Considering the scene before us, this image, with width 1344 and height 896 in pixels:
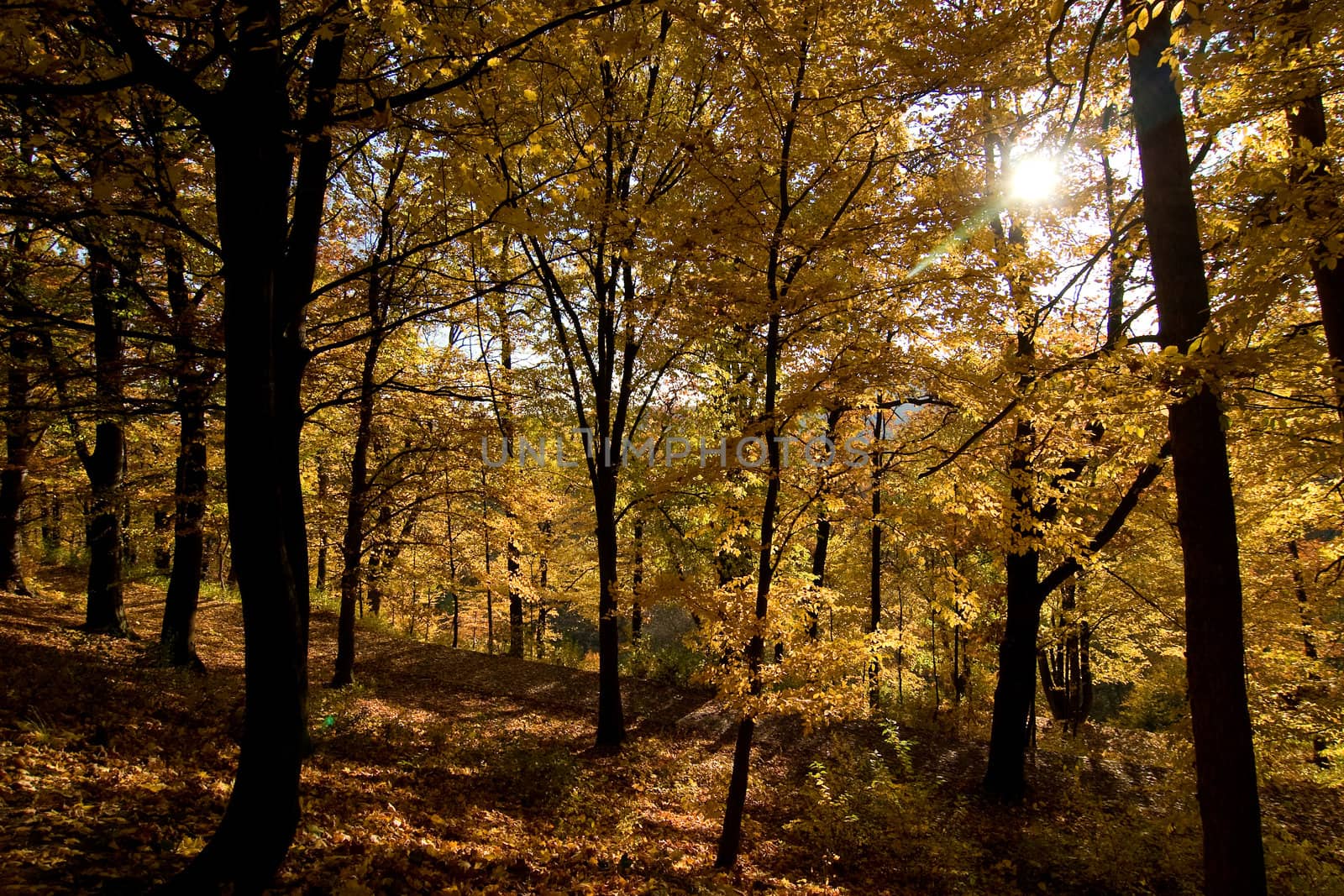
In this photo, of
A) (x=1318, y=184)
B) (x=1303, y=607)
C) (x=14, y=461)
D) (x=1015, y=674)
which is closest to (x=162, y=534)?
(x=14, y=461)

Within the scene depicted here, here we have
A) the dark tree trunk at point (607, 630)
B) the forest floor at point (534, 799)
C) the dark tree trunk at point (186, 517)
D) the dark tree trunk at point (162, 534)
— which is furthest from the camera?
the dark tree trunk at point (607, 630)

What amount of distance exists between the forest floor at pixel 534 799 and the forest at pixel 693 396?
8cm

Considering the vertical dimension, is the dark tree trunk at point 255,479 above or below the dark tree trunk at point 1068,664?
above

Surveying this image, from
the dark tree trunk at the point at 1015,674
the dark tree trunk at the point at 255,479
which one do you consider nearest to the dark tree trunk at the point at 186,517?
the dark tree trunk at the point at 255,479

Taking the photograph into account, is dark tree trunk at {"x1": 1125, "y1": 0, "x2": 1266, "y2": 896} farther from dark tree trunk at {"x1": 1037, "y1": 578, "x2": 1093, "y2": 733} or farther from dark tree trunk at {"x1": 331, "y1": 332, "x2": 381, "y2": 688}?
dark tree trunk at {"x1": 331, "y1": 332, "x2": 381, "y2": 688}

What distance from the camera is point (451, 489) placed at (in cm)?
1200

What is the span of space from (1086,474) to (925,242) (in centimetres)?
813

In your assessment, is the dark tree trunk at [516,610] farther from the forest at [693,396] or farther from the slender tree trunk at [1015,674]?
the slender tree trunk at [1015,674]

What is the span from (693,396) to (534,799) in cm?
675

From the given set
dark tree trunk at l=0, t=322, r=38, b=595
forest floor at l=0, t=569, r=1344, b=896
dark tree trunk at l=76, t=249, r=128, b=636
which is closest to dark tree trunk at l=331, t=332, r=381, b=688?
forest floor at l=0, t=569, r=1344, b=896

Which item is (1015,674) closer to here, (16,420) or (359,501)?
(359,501)

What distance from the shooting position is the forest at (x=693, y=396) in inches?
146

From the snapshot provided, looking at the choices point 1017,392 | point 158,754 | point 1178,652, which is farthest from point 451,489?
point 1178,652

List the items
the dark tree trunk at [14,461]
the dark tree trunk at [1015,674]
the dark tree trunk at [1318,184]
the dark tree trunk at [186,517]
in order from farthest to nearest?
the dark tree trunk at [1015,674], the dark tree trunk at [186,517], the dark tree trunk at [14,461], the dark tree trunk at [1318,184]
